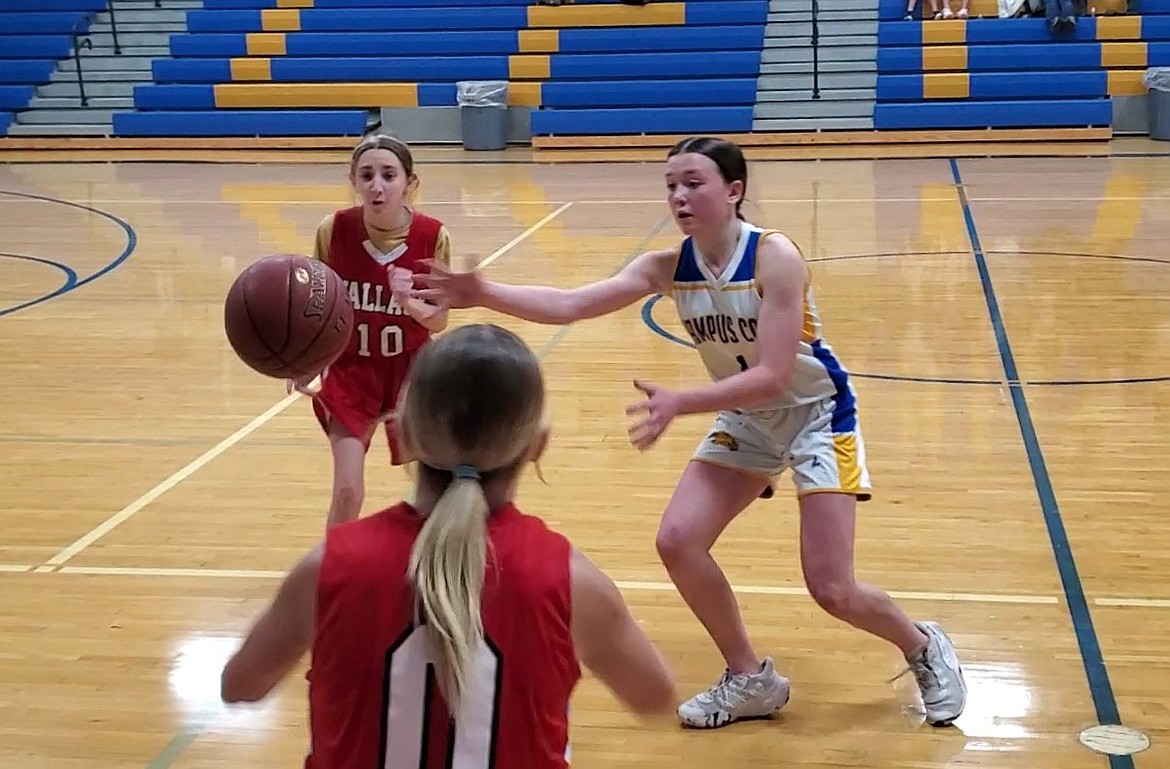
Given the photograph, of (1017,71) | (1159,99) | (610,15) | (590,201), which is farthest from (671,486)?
(610,15)

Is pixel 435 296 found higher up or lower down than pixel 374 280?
higher up

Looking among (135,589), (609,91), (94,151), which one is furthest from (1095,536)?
(94,151)

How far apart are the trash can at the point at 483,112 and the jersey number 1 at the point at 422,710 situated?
1618 cm

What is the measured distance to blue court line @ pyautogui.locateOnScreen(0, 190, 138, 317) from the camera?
30.0 feet

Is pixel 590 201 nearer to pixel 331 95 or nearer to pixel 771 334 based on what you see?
pixel 331 95

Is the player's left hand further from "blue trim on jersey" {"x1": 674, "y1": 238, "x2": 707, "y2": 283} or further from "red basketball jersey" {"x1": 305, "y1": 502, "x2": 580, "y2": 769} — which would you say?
"red basketball jersey" {"x1": 305, "y1": 502, "x2": 580, "y2": 769}

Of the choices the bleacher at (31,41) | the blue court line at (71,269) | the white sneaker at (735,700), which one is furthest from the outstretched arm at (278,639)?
the bleacher at (31,41)

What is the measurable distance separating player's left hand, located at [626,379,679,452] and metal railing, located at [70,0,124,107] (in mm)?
17581

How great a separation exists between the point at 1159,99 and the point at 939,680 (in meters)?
14.0

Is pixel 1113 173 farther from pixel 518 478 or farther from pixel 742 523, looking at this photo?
pixel 518 478

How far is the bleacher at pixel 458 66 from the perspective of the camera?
17.4 metres

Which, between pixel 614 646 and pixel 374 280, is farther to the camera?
pixel 374 280

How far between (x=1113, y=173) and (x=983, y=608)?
1058 cm

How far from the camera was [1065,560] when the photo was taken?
15.1 feet
